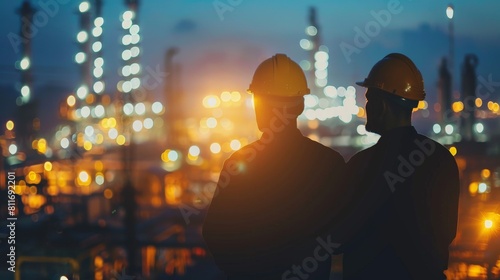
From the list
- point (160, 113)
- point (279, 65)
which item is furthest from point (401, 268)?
point (160, 113)

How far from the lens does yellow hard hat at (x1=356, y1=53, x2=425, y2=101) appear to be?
2.97 meters

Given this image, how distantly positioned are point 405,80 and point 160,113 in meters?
45.6

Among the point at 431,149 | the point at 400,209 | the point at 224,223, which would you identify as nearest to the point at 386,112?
the point at 431,149

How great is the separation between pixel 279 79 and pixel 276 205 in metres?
0.75

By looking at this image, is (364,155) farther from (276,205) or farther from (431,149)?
(276,205)

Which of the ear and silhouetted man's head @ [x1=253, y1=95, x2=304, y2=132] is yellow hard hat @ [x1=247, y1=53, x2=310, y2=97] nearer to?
silhouetted man's head @ [x1=253, y1=95, x2=304, y2=132]

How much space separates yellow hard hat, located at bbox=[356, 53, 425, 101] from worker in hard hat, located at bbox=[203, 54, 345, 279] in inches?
20.6

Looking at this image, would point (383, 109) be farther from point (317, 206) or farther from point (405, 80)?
point (317, 206)

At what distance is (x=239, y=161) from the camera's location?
2852 mm

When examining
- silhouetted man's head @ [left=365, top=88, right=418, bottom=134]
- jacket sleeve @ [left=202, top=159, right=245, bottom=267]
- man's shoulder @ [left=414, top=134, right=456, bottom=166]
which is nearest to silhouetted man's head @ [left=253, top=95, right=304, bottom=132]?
jacket sleeve @ [left=202, top=159, right=245, bottom=267]

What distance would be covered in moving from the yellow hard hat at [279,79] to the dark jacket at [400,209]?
0.55m

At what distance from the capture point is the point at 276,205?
9.14 ft

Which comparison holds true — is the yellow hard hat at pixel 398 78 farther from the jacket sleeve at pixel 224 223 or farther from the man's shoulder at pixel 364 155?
the jacket sleeve at pixel 224 223

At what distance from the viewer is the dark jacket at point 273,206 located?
279cm
